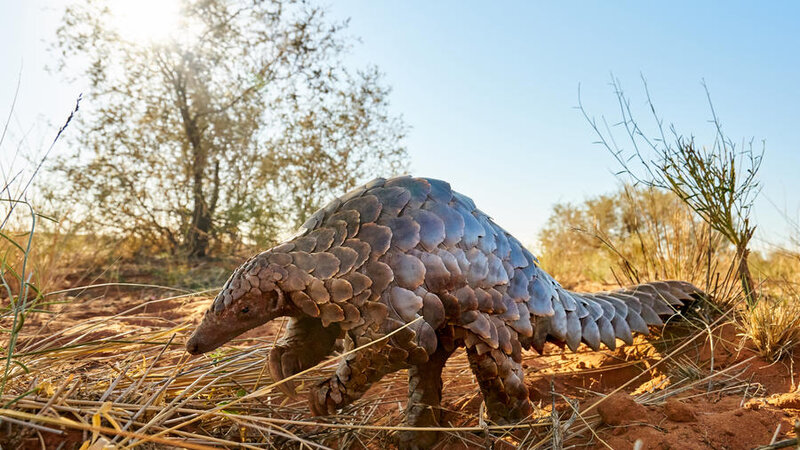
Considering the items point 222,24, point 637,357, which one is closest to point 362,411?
point 637,357

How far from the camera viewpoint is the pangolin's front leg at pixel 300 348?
2197mm

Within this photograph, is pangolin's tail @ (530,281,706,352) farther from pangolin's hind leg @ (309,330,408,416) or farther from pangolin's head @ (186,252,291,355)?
pangolin's head @ (186,252,291,355)

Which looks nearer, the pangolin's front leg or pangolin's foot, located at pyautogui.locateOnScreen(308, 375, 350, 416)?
pangolin's foot, located at pyautogui.locateOnScreen(308, 375, 350, 416)

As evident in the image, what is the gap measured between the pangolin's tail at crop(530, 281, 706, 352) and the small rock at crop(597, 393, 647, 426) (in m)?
0.34

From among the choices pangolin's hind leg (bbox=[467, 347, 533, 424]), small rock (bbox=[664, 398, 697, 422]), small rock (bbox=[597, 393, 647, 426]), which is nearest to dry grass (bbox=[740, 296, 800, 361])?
small rock (bbox=[664, 398, 697, 422])

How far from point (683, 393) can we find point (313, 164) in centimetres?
787

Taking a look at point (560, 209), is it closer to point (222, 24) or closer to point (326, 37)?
point (326, 37)

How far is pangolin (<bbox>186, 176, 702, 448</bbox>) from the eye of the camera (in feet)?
6.43

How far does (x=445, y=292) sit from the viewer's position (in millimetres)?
2021

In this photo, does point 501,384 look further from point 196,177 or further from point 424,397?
point 196,177

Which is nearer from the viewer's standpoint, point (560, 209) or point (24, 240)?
point (24, 240)

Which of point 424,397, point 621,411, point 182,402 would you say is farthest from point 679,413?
point 182,402

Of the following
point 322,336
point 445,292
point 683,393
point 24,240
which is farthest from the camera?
point 24,240

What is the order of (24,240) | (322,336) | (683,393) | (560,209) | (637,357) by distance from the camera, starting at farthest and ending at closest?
(560,209) → (24,240) → (637,357) → (683,393) → (322,336)
